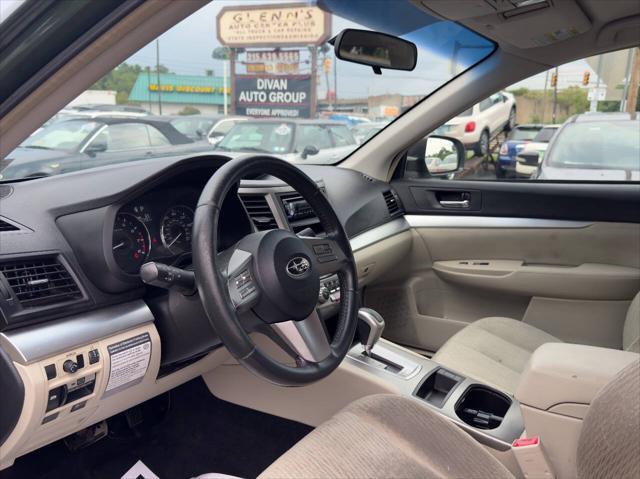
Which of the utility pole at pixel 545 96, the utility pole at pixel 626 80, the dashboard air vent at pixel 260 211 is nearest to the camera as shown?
the dashboard air vent at pixel 260 211

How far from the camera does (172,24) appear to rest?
2.95 ft

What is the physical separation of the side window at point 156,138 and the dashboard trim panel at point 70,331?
1181 mm

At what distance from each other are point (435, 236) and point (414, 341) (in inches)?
20.6

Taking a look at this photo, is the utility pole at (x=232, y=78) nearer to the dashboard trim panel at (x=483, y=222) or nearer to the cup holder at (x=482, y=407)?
the dashboard trim panel at (x=483, y=222)

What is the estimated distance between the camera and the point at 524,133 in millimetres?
3348

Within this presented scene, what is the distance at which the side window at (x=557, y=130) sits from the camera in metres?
2.56

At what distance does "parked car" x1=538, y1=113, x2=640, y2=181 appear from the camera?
9.02ft

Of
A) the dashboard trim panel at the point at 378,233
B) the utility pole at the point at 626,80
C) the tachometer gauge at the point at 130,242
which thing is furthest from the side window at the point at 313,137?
the tachometer gauge at the point at 130,242

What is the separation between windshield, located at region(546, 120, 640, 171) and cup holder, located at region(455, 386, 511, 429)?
149cm

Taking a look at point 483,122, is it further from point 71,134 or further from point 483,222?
point 71,134

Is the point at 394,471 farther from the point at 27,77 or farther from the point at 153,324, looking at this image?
the point at 27,77

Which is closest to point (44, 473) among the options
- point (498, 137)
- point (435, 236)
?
point (435, 236)

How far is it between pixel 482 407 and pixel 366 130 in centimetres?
158

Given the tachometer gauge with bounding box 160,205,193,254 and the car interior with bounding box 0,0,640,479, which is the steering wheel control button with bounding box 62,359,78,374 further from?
the tachometer gauge with bounding box 160,205,193,254
